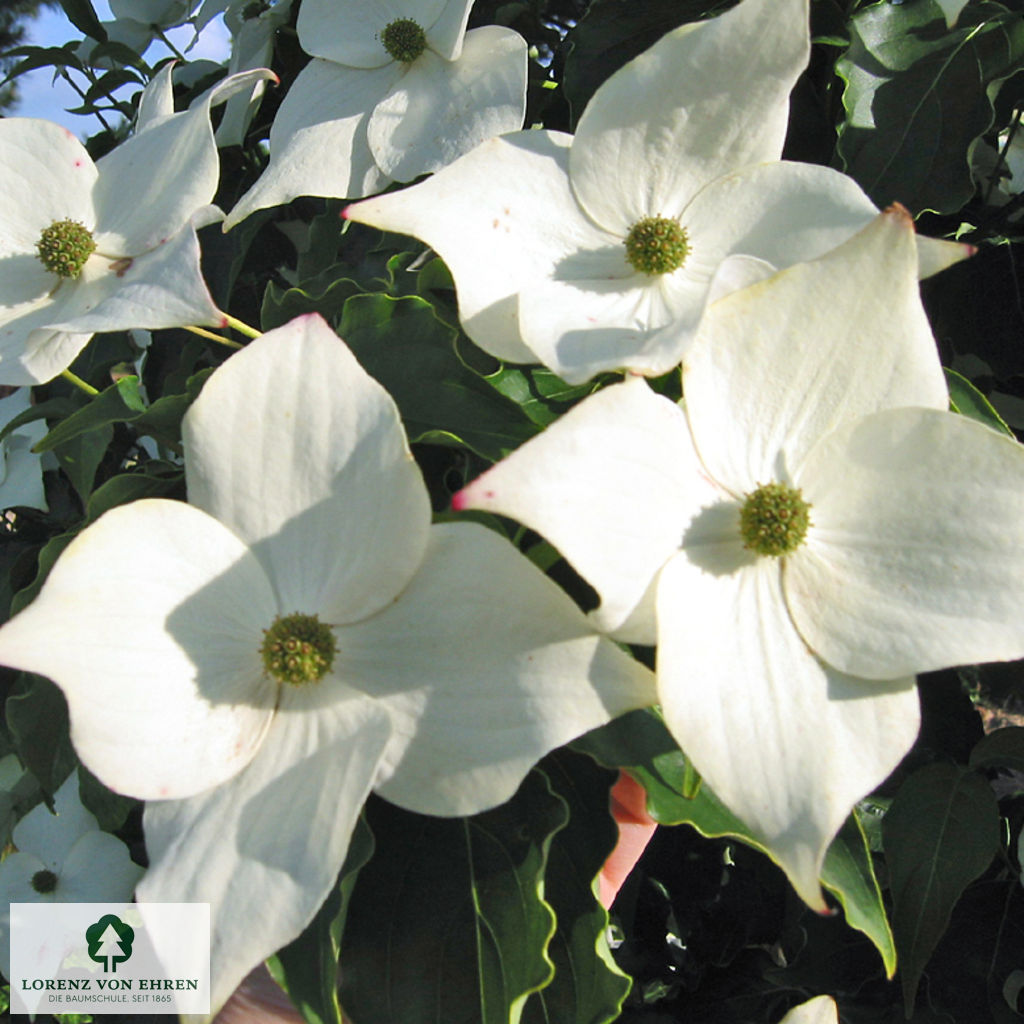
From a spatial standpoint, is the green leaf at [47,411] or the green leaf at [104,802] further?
the green leaf at [47,411]

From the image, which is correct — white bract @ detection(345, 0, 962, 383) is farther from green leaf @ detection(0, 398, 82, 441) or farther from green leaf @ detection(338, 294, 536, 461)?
green leaf @ detection(0, 398, 82, 441)

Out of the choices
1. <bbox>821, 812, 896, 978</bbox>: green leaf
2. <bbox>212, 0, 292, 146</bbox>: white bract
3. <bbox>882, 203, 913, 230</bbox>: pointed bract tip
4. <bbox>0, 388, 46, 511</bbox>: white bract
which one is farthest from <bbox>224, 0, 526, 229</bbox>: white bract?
<bbox>821, 812, 896, 978</bbox>: green leaf

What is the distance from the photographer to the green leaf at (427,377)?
0.55 metres

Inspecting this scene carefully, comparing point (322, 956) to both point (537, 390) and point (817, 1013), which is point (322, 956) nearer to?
point (537, 390)

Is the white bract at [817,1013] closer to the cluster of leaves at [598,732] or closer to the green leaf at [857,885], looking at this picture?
the cluster of leaves at [598,732]

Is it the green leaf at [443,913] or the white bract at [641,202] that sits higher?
the white bract at [641,202]

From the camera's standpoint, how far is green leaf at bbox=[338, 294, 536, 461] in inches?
21.6

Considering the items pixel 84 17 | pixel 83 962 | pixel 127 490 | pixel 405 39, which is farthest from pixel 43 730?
pixel 84 17

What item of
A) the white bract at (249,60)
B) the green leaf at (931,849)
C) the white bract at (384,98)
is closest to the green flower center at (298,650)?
the white bract at (384,98)

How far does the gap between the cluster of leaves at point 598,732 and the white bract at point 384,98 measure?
6 centimetres

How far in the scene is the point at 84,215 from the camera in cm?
73

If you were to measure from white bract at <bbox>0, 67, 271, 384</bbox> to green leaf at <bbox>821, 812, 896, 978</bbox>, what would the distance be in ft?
1.77

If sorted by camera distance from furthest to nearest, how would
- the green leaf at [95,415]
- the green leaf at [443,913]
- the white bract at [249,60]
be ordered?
the white bract at [249,60]
the green leaf at [95,415]
the green leaf at [443,913]

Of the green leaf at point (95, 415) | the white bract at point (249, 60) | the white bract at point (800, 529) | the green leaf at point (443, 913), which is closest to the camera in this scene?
the white bract at point (800, 529)
